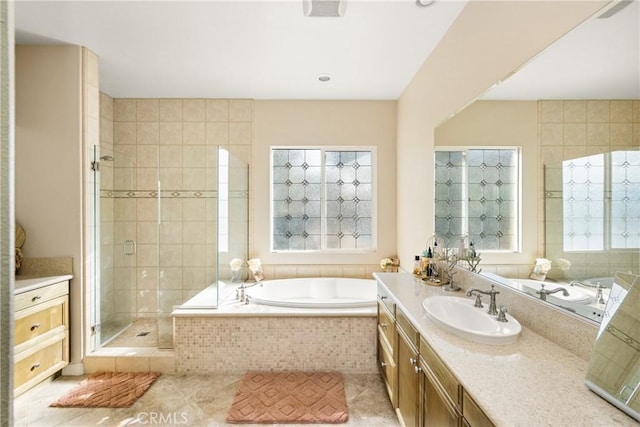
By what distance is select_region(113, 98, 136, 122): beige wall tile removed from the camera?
359 centimetres

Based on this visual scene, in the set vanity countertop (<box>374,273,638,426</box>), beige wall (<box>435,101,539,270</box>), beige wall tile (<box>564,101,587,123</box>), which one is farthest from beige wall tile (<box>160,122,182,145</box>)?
beige wall tile (<box>564,101,587,123</box>)

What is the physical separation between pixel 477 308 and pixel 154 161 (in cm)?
359

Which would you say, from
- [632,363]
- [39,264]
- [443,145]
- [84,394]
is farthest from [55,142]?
[632,363]

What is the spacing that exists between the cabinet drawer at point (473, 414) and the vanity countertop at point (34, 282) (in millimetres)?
2714

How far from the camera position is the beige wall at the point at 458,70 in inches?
53.9

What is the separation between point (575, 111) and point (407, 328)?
125 cm

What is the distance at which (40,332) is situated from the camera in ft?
7.39

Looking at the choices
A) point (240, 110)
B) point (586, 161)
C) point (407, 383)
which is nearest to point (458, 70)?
point (586, 161)

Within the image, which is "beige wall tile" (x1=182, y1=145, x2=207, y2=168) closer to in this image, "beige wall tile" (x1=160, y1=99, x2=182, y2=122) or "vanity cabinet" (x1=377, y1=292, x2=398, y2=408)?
"beige wall tile" (x1=160, y1=99, x2=182, y2=122)

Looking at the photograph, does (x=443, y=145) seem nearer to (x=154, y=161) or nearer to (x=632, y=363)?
(x=632, y=363)

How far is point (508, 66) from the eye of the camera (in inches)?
62.7

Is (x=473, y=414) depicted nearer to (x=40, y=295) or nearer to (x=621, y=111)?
(x=621, y=111)

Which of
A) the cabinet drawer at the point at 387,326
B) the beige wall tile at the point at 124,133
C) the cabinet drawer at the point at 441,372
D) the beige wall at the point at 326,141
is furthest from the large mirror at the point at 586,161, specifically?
A: the beige wall tile at the point at 124,133

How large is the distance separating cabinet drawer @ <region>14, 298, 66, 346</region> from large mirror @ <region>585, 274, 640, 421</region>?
2.99 metres
